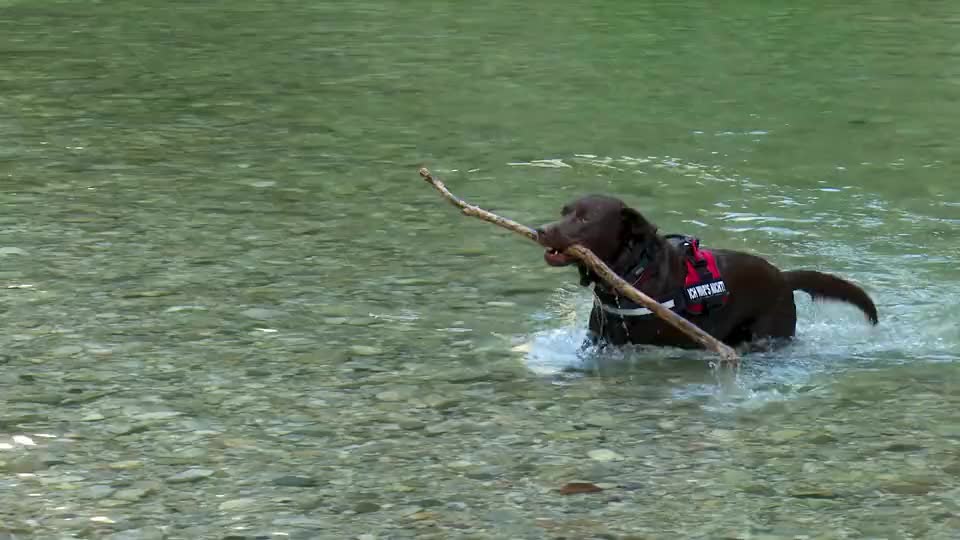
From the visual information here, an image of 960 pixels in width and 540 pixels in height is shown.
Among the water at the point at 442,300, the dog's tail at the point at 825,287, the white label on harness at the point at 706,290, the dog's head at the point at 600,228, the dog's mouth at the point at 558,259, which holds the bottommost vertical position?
the water at the point at 442,300

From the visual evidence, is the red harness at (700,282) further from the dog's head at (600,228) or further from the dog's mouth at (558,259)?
the dog's mouth at (558,259)

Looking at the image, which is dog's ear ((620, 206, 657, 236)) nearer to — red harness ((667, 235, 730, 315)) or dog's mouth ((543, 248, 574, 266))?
red harness ((667, 235, 730, 315))

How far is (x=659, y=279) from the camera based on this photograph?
721 centimetres

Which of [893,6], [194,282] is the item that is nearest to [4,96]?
[194,282]

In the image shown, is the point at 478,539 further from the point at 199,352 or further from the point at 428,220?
the point at 428,220

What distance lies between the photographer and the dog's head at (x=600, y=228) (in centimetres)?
711

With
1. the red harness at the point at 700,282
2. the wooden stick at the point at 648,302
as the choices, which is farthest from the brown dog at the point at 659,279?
the wooden stick at the point at 648,302

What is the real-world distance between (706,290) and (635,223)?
44 cm

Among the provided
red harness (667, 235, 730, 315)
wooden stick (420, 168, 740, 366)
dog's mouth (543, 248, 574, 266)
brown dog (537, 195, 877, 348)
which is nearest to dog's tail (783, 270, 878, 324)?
brown dog (537, 195, 877, 348)

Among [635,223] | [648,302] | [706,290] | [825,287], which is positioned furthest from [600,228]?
[825,287]

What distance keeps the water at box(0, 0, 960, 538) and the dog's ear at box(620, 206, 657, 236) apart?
0.63 meters

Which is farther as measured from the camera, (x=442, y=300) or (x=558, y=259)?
(x=442, y=300)

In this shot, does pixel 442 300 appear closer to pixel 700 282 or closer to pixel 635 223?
pixel 635 223

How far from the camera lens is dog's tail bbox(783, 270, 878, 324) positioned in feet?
25.2
